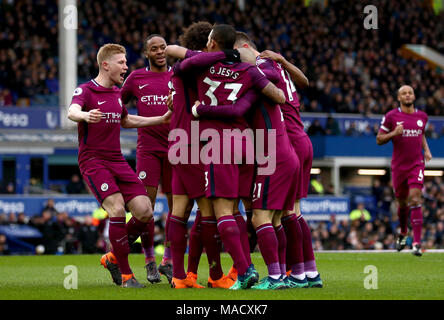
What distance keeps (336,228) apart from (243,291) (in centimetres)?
1510

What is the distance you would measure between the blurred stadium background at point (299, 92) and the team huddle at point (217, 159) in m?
10.9

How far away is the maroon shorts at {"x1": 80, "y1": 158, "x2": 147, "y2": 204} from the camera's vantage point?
796 centimetres

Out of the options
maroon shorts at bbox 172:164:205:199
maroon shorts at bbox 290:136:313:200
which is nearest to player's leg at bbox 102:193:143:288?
maroon shorts at bbox 172:164:205:199

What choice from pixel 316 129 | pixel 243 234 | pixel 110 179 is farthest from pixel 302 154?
pixel 316 129

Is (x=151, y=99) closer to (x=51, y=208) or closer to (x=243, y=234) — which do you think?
(x=243, y=234)

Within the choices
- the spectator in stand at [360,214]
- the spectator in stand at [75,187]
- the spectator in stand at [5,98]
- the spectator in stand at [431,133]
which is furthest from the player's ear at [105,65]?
the spectator in stand at [431,133]

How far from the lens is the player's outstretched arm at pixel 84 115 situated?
25.1 ft

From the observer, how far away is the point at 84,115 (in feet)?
25.3

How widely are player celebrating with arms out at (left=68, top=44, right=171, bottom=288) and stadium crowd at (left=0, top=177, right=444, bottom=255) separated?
10513mm

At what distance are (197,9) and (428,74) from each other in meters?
9.68

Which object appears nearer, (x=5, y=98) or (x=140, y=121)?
(x=140, y=121)

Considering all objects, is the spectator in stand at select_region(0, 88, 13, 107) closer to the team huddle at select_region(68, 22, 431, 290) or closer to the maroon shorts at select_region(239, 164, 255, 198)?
the team huddle at select_region(68, 22, 431, 290)

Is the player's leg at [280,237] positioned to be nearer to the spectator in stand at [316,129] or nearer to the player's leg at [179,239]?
the player's leg at [179,239]
